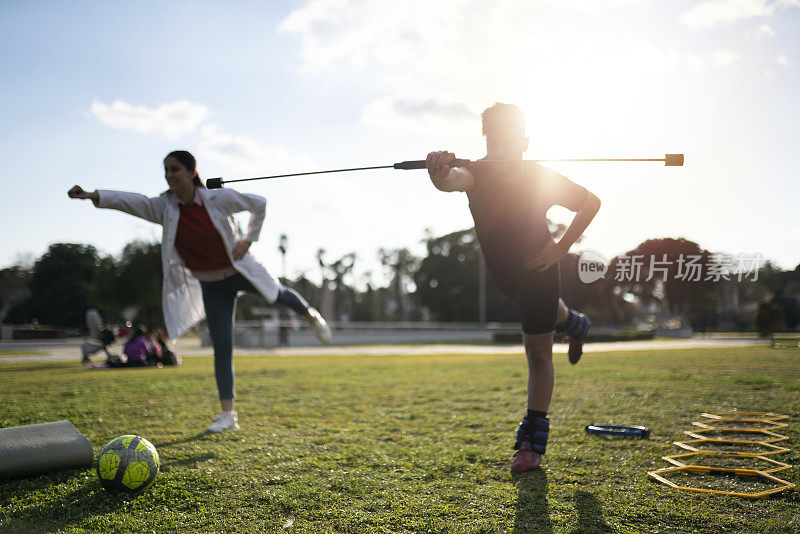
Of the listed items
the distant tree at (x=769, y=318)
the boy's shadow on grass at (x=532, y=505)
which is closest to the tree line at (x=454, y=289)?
the distant tree at (x=769, y=318)

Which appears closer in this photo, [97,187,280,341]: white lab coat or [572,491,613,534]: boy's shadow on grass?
[572,491,613,534]: boy's shadow on grass

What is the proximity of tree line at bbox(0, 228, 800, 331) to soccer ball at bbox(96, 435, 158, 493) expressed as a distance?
340 cm

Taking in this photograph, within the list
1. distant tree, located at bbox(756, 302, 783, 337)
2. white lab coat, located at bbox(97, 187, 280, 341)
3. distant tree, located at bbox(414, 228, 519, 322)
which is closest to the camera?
white lab coat, located at bbox(97, 187, 280, 341)

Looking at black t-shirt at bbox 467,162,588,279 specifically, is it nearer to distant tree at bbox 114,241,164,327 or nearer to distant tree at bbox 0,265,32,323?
distant tree at bbox 114,241,164,327

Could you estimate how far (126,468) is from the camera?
2613mm

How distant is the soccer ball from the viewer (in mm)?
2596

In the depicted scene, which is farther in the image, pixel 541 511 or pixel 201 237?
pixel 201 237

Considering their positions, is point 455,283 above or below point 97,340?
above

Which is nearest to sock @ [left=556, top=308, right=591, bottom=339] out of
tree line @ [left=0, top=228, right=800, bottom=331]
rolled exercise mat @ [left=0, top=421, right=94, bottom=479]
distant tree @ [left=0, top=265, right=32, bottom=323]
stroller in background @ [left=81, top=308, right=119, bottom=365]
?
tree line @ [left=0, top=228, right=800, bottom=331]

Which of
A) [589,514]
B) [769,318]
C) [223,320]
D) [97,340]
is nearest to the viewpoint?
[589,514]

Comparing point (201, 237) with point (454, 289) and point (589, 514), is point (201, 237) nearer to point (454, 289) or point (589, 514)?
point (589, 514)

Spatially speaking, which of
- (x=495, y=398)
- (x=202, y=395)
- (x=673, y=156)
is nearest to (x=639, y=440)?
(x=673, y=156)

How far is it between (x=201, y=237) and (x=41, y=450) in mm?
1849

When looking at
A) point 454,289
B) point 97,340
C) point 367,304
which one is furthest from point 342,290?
point 97,340
